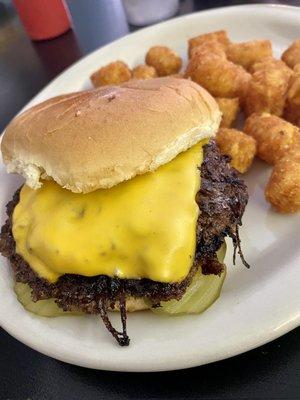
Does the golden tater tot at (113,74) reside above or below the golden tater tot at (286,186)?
above

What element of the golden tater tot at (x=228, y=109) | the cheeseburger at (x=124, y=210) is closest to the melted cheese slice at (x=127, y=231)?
the cheeseburger at (x=124, y=210)

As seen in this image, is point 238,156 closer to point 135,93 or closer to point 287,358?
point 135,93

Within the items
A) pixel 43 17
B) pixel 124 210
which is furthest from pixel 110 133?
pixel 43 17

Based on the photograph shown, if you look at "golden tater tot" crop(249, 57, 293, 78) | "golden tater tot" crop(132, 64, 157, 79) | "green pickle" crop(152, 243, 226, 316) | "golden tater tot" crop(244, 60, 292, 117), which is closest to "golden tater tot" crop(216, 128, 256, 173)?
"golden tater tot" crop(244, 60, 292, 117)

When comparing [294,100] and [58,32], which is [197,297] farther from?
[58,32]

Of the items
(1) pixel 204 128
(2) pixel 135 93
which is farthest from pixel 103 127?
(1) pixel 204 128

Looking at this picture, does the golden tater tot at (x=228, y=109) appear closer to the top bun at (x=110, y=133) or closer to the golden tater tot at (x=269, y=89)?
the golden tater tot at (x=269, y=89)

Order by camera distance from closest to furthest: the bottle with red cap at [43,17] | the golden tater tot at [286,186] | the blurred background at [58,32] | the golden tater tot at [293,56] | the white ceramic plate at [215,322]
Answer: the white ceramic plate at [215,322] < the golden tater tot at [286,186] < the golden tater tot at [293,56] < the blurred background at [58,32] < the bottle with red cap at [43,17]
